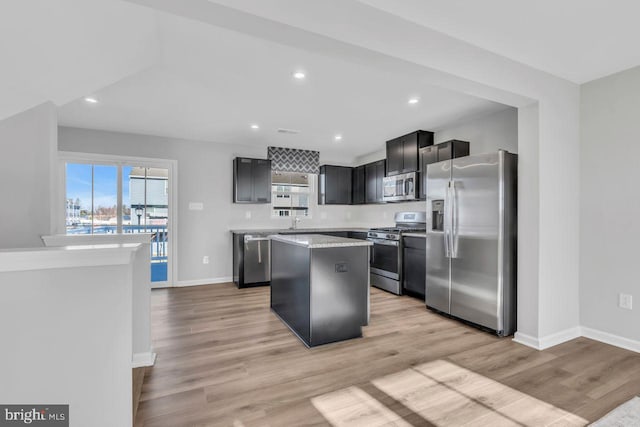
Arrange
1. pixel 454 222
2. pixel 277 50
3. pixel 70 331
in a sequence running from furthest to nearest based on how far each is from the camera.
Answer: pixel 454 222
pixel 277 50
pixel 70 331

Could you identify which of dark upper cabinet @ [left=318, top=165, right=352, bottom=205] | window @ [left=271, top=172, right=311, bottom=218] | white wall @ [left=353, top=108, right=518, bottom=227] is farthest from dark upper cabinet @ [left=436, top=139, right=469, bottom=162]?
window @ [left=271, top=172, right=311, bottom=218]

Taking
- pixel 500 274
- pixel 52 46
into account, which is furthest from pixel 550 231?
pixel 52 46

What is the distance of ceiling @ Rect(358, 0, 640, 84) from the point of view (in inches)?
72.5

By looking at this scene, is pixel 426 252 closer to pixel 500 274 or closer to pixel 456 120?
pixel 500 274

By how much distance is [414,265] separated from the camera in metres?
4.18

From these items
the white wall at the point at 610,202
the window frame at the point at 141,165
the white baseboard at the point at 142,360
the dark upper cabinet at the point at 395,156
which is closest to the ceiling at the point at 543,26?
the white wall at the point at 610,202

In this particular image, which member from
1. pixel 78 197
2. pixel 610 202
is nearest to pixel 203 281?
pixel 78 197

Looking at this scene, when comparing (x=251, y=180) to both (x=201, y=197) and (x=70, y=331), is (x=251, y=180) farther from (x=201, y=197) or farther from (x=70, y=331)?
(x=70, y=331)

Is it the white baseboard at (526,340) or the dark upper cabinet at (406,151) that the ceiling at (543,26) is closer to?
the dark upper cabinet at (406,151)

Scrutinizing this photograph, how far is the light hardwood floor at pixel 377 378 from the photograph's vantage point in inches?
68.9

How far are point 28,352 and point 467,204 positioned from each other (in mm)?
3412

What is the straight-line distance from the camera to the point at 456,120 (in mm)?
4039

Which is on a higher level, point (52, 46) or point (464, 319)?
point (52, 46)

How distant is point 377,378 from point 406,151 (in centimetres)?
347
